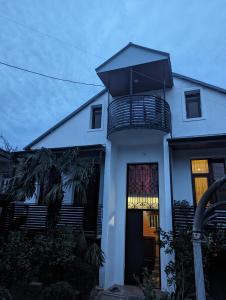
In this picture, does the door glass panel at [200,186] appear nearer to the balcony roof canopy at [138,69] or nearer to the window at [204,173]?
the window at [204,173]

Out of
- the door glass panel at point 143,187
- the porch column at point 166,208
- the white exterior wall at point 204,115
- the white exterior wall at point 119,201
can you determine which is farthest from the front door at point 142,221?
the white exterior wall at point 204,115

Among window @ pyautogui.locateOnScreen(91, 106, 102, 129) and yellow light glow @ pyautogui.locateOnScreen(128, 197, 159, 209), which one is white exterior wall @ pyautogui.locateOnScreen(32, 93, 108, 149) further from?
yellow light glow @ pyautogui.locateOnScreen(128, 197, 159, 209)

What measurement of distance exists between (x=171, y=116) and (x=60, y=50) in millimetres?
6911

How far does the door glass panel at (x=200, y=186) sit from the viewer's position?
873cm

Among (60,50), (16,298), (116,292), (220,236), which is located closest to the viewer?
(220,236)

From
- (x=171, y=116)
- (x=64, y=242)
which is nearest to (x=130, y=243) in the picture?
(x=64, y=242)

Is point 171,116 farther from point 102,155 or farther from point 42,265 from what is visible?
point 42,265

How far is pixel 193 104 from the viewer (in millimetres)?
9938

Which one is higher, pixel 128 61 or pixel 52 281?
pixel 128 61

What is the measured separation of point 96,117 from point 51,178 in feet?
15.3

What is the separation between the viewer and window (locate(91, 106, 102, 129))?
1120 cm

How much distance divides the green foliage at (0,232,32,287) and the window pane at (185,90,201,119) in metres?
7.83

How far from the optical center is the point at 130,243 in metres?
8.88

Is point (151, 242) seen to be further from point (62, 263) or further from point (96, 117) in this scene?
point (96, 117)
